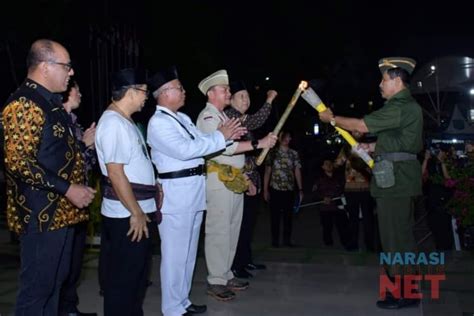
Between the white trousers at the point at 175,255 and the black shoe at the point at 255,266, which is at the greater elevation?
the white trousers at the point at 175,255

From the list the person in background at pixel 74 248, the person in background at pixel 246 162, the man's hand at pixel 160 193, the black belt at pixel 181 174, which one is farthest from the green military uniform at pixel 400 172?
the person in background at pixel 74 248

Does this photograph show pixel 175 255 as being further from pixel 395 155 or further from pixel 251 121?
pixel 395 155

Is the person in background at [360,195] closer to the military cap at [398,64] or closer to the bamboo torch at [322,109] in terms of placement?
the bamboo torch at [322,109]

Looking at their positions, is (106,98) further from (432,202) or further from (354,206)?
(432,202)

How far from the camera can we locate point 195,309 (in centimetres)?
514

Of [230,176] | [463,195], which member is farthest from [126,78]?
[463,195]

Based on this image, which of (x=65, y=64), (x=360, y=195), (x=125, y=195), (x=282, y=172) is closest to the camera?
(x=65, y=64)

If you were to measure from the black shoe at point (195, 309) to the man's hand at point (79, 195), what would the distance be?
184cm

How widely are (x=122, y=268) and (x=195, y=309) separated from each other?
123cm

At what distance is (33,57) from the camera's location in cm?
371

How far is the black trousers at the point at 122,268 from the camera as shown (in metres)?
4.11

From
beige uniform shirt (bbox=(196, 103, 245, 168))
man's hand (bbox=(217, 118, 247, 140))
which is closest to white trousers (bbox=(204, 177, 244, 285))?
beige uniform shirt (bbox=(196, 103, 245, 168))

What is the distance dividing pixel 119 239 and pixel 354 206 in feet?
16.1

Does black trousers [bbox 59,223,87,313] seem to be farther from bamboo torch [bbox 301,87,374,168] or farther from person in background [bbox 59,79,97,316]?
bamboo torch [bbox 301,87,374,168]
